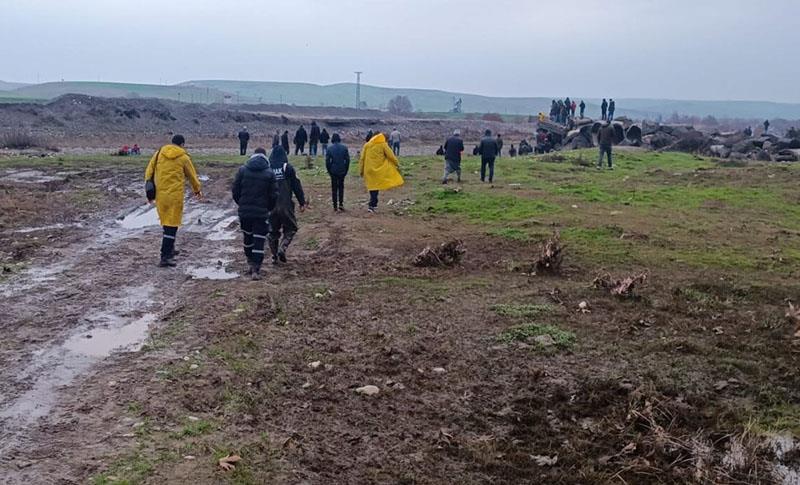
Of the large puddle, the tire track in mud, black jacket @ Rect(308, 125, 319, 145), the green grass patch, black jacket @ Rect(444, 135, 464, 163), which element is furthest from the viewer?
black jacket @ Rect(308, 125, 319, 145)

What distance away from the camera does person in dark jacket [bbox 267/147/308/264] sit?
10828 millimetres

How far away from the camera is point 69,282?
9375 mm

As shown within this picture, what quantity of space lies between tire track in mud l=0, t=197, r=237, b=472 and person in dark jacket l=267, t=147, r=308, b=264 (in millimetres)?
900

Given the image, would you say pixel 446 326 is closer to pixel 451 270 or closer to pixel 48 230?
pixel 451 270

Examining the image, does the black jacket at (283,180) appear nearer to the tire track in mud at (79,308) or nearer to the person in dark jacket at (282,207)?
the person in dark jacket at (282,207)

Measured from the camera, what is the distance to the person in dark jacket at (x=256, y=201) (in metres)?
10.1

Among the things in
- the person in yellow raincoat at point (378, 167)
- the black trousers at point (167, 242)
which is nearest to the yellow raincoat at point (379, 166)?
the person in yellow raincoat at point (378, 167)

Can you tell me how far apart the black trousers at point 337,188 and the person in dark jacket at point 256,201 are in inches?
215

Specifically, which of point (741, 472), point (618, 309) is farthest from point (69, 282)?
point (741, 472)

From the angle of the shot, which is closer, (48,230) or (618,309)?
(618,309)

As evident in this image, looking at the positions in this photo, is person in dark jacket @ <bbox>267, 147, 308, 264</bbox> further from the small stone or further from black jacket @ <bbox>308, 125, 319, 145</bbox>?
black jacket @ <bbox>308, 125, 319, 145</bbox>

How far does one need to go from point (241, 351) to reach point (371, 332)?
1410mm

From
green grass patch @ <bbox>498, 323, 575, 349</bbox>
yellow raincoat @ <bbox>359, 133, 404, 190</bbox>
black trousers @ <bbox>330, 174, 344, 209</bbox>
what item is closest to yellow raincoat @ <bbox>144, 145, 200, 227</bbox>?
black trousers @ <bbox>330, 174, 344, 209</bbox>

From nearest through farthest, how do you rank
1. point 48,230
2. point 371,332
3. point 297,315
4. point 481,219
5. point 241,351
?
point 241,351
point 371,332
point 297,315
point 48,230
point 481,219
